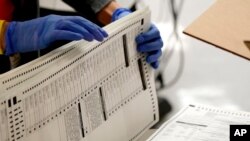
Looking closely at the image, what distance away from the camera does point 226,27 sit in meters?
0.95

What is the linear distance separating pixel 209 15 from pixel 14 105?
507mm

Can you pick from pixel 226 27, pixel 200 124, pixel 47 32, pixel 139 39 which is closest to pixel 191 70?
pixel 200 124

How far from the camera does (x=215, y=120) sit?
1236 mm

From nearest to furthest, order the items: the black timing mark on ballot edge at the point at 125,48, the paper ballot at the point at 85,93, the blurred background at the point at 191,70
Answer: the paper ballot at the point at 85,93
the black timing mark on ballot edge at the point at 125,48
the blurred background at the point at 191,70

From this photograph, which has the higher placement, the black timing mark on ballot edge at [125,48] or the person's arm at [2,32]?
the person's arm at [2,32]

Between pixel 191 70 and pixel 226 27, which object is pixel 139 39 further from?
pixel 191 70

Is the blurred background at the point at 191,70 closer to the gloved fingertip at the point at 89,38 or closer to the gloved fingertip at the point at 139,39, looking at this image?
the gloved fingertip at the point at 139,39

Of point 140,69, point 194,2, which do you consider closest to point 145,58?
point 140,69

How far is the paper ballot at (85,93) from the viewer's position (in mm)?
839

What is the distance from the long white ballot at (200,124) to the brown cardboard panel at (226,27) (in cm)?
36

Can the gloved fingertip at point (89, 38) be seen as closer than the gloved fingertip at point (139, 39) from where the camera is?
Yes

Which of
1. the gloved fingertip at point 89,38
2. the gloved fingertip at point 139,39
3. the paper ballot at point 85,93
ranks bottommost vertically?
the paper ballot at point 85,93

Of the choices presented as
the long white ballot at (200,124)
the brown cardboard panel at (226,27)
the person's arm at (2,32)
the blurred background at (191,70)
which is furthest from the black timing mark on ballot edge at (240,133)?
the blurred background at (191,70)

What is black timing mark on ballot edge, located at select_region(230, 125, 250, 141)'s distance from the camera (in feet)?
3.39
